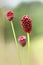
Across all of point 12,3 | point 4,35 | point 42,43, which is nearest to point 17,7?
point 12,3

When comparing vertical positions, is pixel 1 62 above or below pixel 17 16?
below

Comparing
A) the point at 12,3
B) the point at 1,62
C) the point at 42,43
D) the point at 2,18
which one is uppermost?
the point at 12,3

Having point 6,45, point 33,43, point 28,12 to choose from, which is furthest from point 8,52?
point 28,12

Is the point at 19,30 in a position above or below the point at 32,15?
below

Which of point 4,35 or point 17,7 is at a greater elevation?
A: point 17,7

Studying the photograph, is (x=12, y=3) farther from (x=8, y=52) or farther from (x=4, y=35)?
(x=8, y=52)

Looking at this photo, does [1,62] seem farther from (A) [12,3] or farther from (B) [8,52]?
(A) [12,3]
